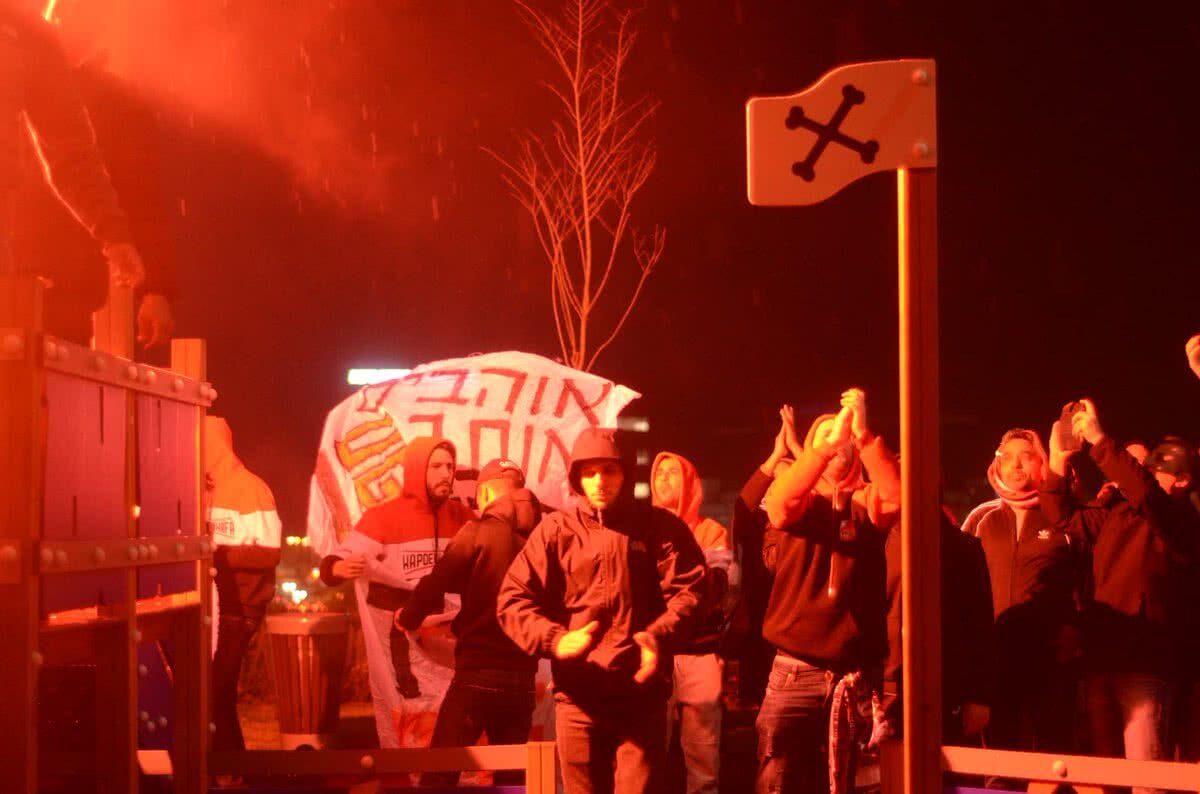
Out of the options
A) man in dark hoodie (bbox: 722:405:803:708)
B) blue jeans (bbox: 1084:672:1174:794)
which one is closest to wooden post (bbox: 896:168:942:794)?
man in dark hoodie (bbox: 722:405:803:708)

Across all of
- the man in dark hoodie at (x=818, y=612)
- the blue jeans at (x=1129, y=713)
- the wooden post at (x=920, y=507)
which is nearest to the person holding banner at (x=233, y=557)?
the man in dark hoodie at (x=818, y=612)

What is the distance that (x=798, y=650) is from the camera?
8.14 m

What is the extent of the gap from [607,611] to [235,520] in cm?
425

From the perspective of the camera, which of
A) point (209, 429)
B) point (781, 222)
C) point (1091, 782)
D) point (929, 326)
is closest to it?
point (929, 326)

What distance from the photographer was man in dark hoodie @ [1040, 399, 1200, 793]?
914cm

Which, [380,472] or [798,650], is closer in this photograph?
[798,650]

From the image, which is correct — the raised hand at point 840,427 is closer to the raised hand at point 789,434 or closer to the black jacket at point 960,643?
the black jacket at point 960,643

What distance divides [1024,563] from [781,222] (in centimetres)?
3858

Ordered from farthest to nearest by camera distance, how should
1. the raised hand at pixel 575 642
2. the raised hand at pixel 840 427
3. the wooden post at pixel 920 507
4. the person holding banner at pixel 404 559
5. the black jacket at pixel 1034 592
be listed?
1. the person holding banner at pixel 404 559
2. the black jacket at pixel 1034 592
3. the raised hand at pixel 840 427
4. the raised hand at pixel 575 642
5. the wooden post at pixel 920 507

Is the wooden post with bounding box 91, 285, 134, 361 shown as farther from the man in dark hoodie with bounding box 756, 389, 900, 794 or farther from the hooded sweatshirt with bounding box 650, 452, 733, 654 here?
the hooded sweatshirt with bounding box 650, 452, 733, 654

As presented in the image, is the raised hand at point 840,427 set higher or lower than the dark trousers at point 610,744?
higher

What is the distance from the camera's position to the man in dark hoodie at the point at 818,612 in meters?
8.09

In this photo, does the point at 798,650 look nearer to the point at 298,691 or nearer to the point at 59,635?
the point at 59,635

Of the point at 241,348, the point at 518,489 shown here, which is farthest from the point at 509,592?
the point at 241,348
